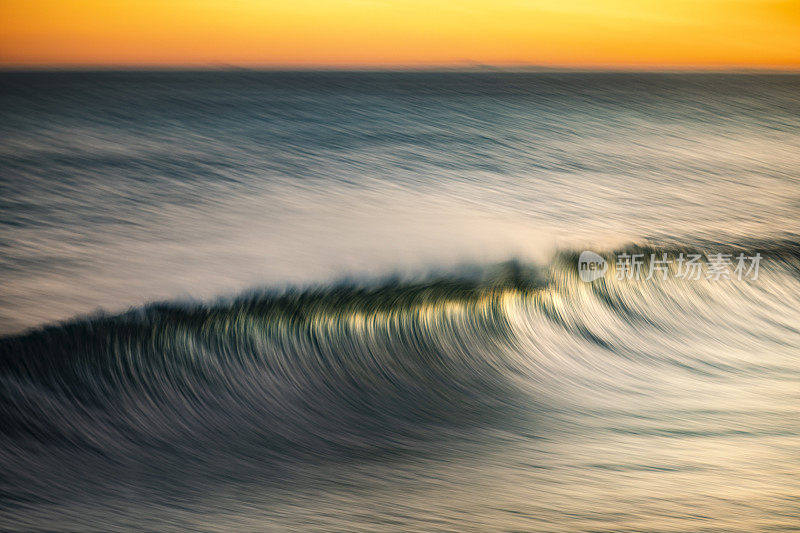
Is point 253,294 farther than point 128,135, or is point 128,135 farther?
point 128,135

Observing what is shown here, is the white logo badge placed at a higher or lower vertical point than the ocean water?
higher

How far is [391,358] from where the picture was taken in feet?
11.7

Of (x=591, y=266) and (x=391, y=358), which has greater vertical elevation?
(x=591, y=266)

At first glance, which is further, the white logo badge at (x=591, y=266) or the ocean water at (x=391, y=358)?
the white logo badge at (x=591, y=266)

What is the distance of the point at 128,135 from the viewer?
16.1m

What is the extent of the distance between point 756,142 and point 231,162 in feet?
38.4

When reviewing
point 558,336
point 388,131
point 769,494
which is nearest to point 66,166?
point 388,131

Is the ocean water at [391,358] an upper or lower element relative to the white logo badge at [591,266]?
lower

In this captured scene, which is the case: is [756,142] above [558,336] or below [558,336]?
above

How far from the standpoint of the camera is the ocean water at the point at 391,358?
209 cm

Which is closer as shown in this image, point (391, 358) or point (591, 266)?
point (391, 358)

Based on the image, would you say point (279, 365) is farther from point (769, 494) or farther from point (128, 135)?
point (128, 135)

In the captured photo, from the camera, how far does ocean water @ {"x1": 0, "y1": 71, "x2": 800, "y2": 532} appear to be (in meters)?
2.09

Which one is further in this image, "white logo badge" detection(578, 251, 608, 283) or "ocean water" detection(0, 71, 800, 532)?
"white logo badge" detection(578, 251, 608, 283)
